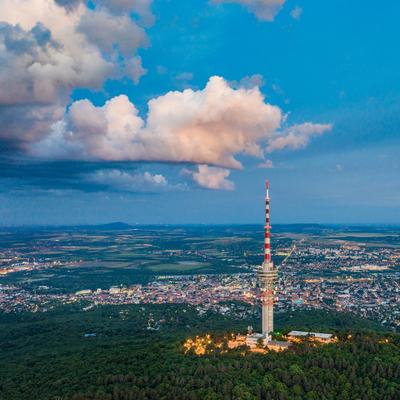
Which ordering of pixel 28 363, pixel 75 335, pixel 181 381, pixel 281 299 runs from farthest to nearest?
pixel 281 299
pixel 75 335
pixel 28 363
pixel 181 381

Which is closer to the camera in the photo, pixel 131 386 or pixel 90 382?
pixel 131 386

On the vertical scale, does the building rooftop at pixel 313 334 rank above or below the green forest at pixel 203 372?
above

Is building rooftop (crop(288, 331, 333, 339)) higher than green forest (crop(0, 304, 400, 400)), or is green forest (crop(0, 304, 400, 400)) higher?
building rooftop (crop(288, 331, 333, 339))

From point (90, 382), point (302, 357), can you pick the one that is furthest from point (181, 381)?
point (302, 357)

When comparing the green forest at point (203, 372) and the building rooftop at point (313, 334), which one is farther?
the building rooftop at point (313, 334)

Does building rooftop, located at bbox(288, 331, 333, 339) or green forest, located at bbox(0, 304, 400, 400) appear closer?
green forest, located at bbox(0, 304, 400, 400)

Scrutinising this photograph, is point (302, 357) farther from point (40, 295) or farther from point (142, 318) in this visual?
point (40, 295)

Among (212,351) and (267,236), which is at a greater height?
(267,236)

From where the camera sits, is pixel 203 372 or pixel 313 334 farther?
pixel 313 334

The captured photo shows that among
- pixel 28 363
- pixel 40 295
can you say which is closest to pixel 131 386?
pixel 28 363

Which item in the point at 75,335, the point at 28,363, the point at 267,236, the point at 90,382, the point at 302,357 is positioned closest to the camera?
the point at 90,382

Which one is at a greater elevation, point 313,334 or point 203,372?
point 313,334
